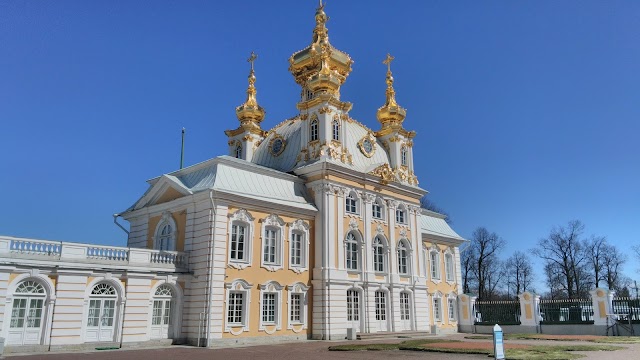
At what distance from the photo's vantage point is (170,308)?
21.3 m

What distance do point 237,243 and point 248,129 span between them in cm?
1214

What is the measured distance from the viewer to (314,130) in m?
28.9

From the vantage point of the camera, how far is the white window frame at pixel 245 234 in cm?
2223

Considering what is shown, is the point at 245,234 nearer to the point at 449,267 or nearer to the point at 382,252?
the point at 382,252

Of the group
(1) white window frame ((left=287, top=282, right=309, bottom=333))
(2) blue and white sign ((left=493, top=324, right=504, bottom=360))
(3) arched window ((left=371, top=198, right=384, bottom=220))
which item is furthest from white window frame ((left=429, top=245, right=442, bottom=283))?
(2) blue and white sign ((left=493, top=324, right=504, bottom=360))

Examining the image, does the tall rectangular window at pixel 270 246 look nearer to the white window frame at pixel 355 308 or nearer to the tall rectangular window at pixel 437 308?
the white window frame at pixel 355 308

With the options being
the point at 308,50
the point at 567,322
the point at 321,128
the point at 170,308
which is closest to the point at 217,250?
the point at 170,308

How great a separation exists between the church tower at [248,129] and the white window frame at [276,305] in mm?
11080

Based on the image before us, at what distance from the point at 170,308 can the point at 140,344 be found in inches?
78.1

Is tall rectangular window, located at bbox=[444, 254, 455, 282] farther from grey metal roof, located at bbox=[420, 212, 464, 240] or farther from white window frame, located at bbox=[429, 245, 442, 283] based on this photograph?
grey metal roof, located at bbox=[420, 212, 464, 240]

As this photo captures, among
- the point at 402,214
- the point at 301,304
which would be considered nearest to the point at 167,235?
the point at 301,304

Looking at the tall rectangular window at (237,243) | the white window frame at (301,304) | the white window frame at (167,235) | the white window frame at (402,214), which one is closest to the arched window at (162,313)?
the white window frame at (167,235)

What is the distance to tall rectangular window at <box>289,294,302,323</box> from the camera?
80.4 ft

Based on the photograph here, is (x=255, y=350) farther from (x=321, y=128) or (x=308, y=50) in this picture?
(x=308, y=50)
